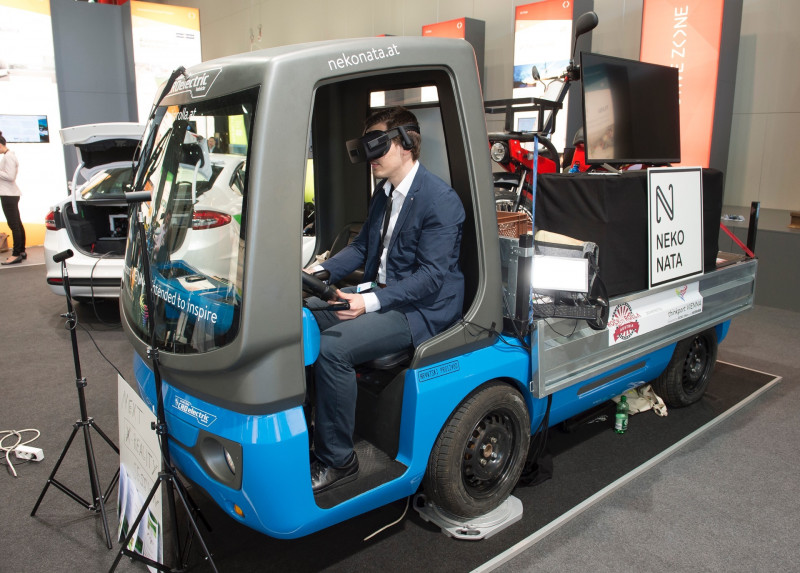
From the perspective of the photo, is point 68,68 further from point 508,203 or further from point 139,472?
point 139,472

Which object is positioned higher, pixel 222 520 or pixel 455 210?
pixel 455 210

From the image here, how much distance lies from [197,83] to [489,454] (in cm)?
171

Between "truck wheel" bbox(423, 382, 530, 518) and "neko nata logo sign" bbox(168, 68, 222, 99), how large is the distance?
4.61 feet

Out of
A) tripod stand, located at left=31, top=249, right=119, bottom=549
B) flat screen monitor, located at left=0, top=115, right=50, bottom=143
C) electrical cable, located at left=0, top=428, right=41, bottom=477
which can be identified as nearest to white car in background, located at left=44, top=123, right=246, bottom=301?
electrical cable, located at left=0, top=428, right=41, bottom=477

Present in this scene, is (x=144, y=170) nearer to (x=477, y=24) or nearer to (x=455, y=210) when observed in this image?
(x=455, y=210)

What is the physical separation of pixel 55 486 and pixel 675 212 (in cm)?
305

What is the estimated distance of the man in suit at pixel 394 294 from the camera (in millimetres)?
2072

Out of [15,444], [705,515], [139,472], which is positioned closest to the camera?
[139,472]

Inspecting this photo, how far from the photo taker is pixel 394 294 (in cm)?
218

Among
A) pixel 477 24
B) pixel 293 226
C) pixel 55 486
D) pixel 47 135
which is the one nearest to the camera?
pixel 293 226

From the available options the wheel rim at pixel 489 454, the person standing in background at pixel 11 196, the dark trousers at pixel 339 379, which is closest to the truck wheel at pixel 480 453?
the wheel rim at pixel 489 454

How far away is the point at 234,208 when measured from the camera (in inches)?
70.6

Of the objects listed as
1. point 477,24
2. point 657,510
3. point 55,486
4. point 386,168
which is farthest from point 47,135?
point 657,510

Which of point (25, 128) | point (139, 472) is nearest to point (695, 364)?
point (139, 472)
